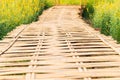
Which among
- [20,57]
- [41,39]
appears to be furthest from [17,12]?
[20,57]

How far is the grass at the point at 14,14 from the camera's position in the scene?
1063 centimetres

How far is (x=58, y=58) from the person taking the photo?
18.3 ft

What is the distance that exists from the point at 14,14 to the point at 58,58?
21.7ft

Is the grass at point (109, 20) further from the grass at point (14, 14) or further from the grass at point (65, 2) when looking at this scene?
the grass at point (65, 2)

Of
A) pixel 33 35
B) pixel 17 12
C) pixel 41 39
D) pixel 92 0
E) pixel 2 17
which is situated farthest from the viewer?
pixel 92 0

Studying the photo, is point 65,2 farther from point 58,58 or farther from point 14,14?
point 58,58

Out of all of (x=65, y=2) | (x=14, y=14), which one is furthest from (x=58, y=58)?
(x=65, y=2)

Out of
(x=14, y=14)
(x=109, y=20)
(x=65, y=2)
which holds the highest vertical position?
(x=14, y=14)

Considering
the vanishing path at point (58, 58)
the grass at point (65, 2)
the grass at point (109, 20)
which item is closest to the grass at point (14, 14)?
the vanishing path at point (58, 58)

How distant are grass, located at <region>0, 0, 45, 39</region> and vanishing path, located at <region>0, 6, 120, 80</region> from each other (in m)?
2.15

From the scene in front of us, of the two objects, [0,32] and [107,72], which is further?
[0,32]

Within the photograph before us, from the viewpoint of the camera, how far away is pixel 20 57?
570 cm

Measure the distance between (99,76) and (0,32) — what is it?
19.4ft

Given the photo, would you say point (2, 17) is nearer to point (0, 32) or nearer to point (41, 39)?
point (0, 32)
